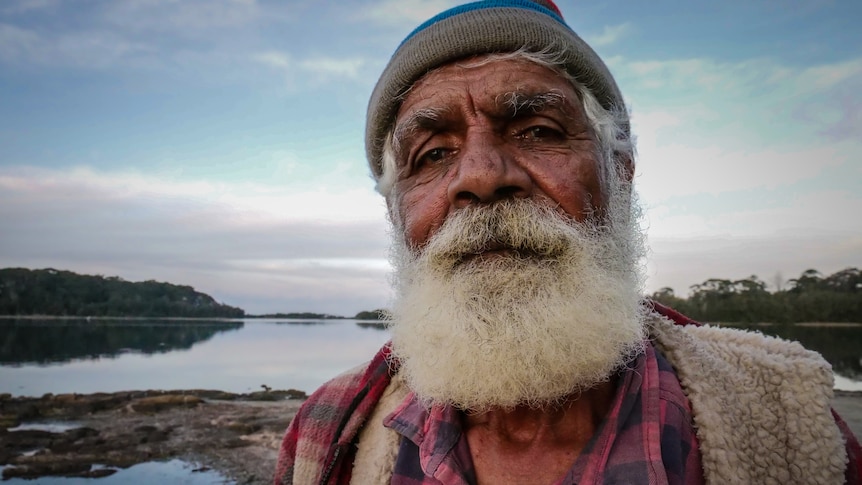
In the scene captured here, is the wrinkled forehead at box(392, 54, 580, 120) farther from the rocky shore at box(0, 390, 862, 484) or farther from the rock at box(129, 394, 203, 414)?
the rock at box(129, 394, 203, 414)

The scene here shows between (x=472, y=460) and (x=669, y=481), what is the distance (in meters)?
0.59

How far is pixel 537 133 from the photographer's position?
1.62 m

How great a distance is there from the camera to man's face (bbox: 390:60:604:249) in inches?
59.2

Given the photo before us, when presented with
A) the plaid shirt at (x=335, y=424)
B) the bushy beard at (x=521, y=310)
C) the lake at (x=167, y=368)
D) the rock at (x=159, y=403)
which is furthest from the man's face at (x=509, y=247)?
the lake at (x=167, y=368)

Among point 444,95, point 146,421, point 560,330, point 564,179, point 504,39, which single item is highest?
point 504,39

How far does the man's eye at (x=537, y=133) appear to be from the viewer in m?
1.62

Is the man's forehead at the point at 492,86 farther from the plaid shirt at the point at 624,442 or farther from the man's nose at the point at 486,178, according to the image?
the plaid shirt at the point at 624,442

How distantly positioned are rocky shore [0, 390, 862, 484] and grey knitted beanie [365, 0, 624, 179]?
9.41 m

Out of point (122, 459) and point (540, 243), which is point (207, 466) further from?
point (540, 243)

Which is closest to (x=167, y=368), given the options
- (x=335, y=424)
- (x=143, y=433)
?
(x=143, y=433)

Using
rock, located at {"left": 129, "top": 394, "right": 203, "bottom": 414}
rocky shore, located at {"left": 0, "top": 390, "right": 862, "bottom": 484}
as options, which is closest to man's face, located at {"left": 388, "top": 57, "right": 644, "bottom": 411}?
rocky shore, located at {"left": 0, "top": 390, "right": 862, "bottom": 484}

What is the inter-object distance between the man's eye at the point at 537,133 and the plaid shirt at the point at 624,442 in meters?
0.80

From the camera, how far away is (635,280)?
1.76 metres

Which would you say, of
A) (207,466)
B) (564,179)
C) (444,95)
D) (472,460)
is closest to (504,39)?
(444,95)
